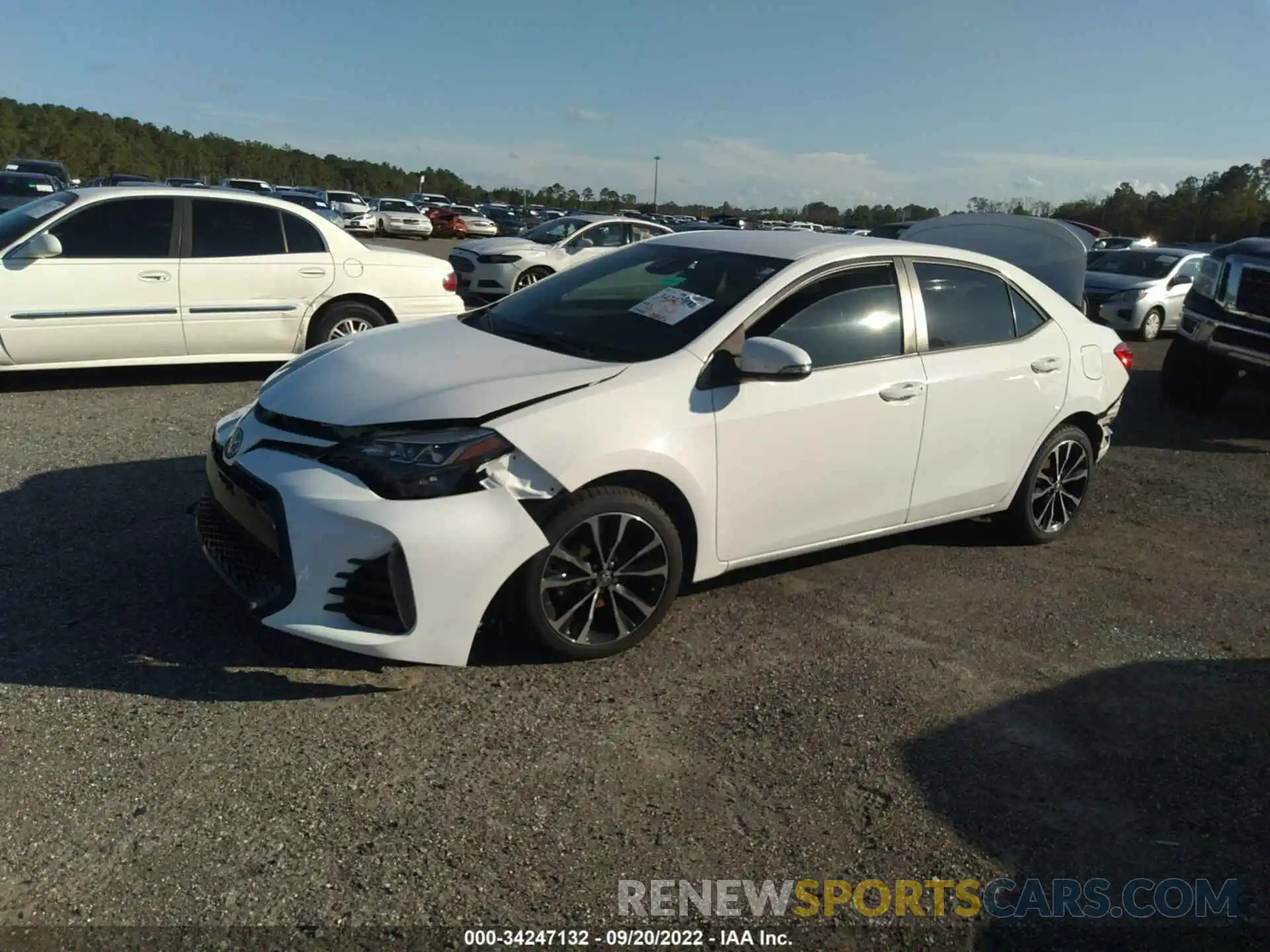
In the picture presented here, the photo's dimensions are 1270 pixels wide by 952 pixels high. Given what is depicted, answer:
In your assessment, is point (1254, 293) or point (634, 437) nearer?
point (634, 437)

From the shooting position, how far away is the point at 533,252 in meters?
16.1

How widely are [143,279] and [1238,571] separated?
7591mm

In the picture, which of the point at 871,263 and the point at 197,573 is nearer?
the point at 197,573

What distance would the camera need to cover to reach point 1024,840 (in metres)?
2.93

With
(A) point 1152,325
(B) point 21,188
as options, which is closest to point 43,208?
(B) point 21,188

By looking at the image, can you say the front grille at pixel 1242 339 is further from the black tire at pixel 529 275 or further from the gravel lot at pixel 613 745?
the black tire at pixel 529 275

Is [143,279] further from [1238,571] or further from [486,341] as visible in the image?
[1238,571]

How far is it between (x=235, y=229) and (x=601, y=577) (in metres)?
5.75

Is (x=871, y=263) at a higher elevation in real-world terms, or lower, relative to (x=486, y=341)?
higher

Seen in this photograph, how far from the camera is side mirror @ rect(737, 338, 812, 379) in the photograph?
381cm

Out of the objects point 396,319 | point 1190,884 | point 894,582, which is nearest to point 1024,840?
point 1190,884

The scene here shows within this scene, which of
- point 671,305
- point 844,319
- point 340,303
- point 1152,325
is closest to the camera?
point 671,305

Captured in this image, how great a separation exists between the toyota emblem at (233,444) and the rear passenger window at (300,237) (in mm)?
4761

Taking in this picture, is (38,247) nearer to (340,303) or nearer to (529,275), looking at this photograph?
(340,303)
